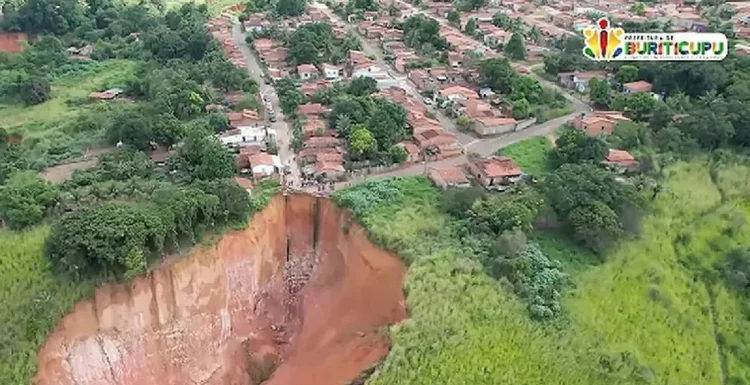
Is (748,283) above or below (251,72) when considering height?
below

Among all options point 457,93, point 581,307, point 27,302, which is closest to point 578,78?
point 457,93

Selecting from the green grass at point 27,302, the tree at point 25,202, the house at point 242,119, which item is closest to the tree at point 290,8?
the house at point 242,119

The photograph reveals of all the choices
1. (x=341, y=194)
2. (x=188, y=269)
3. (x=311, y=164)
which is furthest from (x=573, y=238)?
(x=188, y=269)

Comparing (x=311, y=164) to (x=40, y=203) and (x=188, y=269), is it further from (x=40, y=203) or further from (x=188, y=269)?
(x=40, y=203)

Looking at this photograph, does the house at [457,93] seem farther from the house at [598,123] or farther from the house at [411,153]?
the house at [411,153]

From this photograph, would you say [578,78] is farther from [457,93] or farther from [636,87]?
[457,93]
